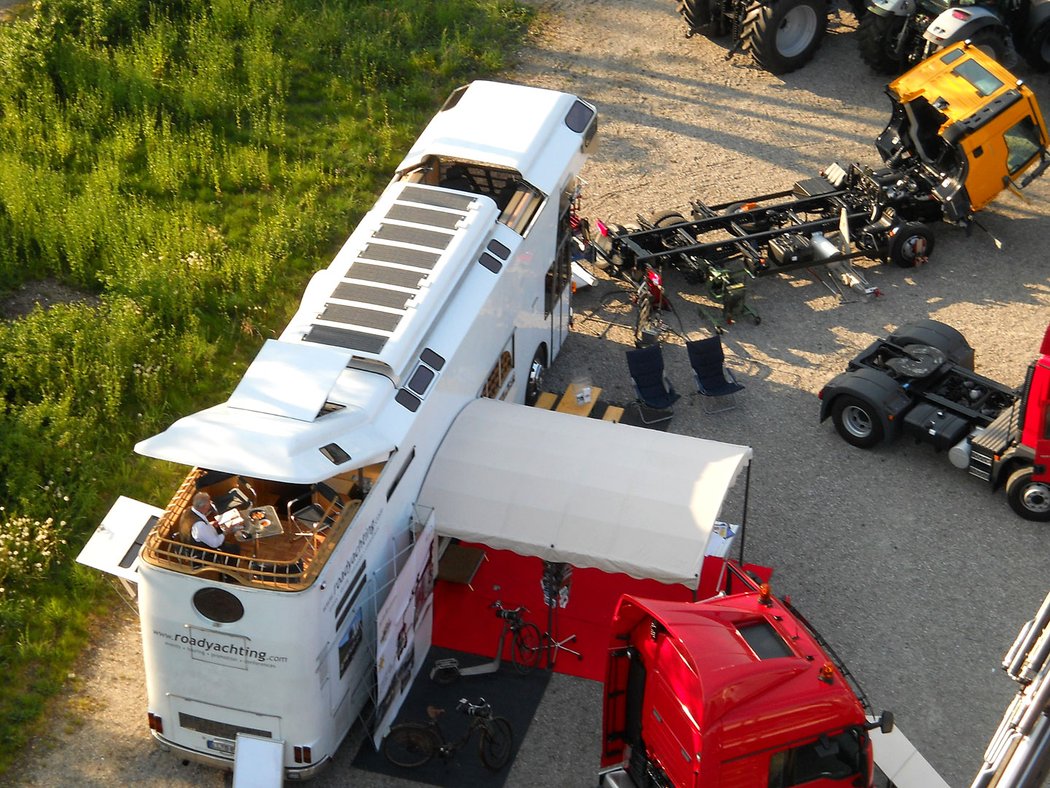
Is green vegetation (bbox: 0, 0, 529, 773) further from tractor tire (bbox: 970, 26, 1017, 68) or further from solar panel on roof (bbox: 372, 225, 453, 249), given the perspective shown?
tractor tire (bbox: 970, 26, 1017, 68)

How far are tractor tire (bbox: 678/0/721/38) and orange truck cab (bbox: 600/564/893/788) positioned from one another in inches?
620

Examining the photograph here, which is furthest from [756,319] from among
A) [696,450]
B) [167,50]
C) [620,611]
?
[167,50]

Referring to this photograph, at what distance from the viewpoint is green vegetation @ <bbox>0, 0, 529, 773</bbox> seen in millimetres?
14506

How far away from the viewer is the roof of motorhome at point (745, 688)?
10.1 meters

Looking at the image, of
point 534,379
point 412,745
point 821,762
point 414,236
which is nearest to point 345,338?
point 414,236

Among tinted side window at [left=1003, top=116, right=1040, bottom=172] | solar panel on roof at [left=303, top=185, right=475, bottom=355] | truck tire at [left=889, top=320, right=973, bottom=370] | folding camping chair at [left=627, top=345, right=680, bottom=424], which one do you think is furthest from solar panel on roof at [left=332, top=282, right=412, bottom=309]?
tinted side window at [left=1003, top=116, right=1040, bottom=172]

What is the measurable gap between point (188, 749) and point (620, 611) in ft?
13.6

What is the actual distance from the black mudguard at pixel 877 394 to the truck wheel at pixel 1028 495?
1.53 m

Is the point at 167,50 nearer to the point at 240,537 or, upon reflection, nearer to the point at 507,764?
the point at 240,537

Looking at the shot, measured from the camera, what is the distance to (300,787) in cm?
1193

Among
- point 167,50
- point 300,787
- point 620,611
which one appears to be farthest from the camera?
point 167,50

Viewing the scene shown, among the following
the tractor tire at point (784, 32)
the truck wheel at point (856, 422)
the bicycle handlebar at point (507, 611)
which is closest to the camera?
the bicycle handlebar at point (507, 611)

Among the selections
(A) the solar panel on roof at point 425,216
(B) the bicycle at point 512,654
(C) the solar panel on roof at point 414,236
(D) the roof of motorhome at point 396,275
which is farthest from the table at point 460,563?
(A) the solar panel on roof at point 425,216

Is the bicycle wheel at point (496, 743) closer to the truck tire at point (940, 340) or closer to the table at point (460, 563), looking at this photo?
the table at point (460, 563)
